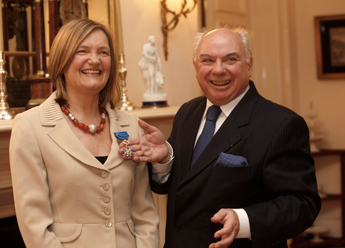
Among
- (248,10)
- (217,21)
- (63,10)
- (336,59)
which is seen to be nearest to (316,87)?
(336,59)

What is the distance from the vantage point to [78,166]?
1.64 meters

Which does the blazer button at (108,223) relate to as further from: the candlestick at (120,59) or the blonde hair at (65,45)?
the candlestick at (120,59)

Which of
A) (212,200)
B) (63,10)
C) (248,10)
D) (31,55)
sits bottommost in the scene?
(212,200)

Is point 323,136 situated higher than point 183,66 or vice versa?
point 183,66

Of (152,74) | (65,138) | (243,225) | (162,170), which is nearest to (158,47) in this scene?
(152,74)

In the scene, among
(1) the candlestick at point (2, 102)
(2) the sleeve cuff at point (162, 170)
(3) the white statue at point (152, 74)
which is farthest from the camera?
(3) the white statue at point (152, 74)

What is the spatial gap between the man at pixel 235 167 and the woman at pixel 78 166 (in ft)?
0.45

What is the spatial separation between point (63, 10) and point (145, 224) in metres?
1.68

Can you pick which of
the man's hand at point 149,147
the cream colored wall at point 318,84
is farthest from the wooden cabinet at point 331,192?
the man's hand at point 149,147

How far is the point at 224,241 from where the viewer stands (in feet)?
4.84

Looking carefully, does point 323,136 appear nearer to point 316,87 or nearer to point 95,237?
point 316,87

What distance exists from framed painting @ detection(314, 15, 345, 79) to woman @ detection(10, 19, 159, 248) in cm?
396

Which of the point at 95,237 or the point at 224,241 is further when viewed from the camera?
the point at 95,237

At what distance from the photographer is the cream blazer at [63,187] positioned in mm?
1553
